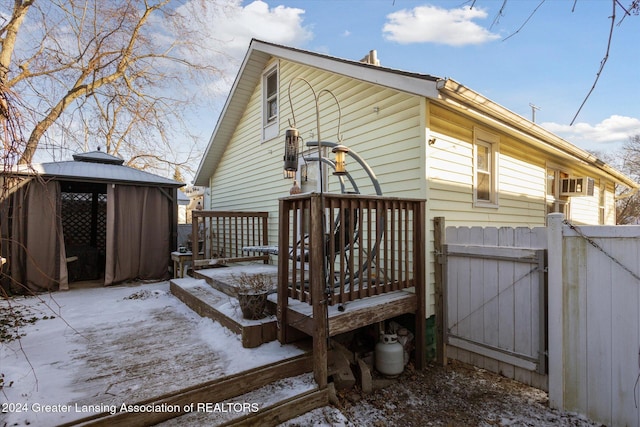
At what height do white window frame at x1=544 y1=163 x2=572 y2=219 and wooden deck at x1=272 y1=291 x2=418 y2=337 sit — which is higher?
white window frame at x1=544 y1=163 x2=572 y2=219

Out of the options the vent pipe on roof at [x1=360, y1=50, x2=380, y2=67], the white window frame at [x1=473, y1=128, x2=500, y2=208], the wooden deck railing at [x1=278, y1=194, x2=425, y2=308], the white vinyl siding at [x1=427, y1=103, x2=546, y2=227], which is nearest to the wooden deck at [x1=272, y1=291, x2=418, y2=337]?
the wooden deck railing at [x1=278, y1=194, x2=425, y2=308]

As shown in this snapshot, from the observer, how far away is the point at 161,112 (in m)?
11.0

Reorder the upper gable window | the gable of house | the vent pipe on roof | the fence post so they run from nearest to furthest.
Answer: the fence post → the gable of house → the vent pipe on roof → the upper gable window

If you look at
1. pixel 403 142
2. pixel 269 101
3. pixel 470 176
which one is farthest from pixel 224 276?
pixel 269 101

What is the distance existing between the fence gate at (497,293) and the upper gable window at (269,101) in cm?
444

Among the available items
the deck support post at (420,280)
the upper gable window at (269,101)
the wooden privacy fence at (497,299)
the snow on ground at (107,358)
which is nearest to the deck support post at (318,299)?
the snow on ground at (107,358)

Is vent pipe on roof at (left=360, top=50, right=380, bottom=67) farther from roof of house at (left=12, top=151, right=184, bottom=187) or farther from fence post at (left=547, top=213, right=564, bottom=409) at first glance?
roof of house at (left=12, top=151, right=184, bottom=187)

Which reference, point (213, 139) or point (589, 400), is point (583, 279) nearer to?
point (589, 400)

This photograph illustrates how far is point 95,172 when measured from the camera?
618cm

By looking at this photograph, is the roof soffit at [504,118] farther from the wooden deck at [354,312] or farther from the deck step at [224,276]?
the deck step at [224,276]

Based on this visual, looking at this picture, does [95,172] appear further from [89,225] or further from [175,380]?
[175,380]

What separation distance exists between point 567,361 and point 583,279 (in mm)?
754

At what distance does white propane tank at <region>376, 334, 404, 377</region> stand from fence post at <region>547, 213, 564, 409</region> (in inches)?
52.9

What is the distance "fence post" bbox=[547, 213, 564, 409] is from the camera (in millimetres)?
2797
